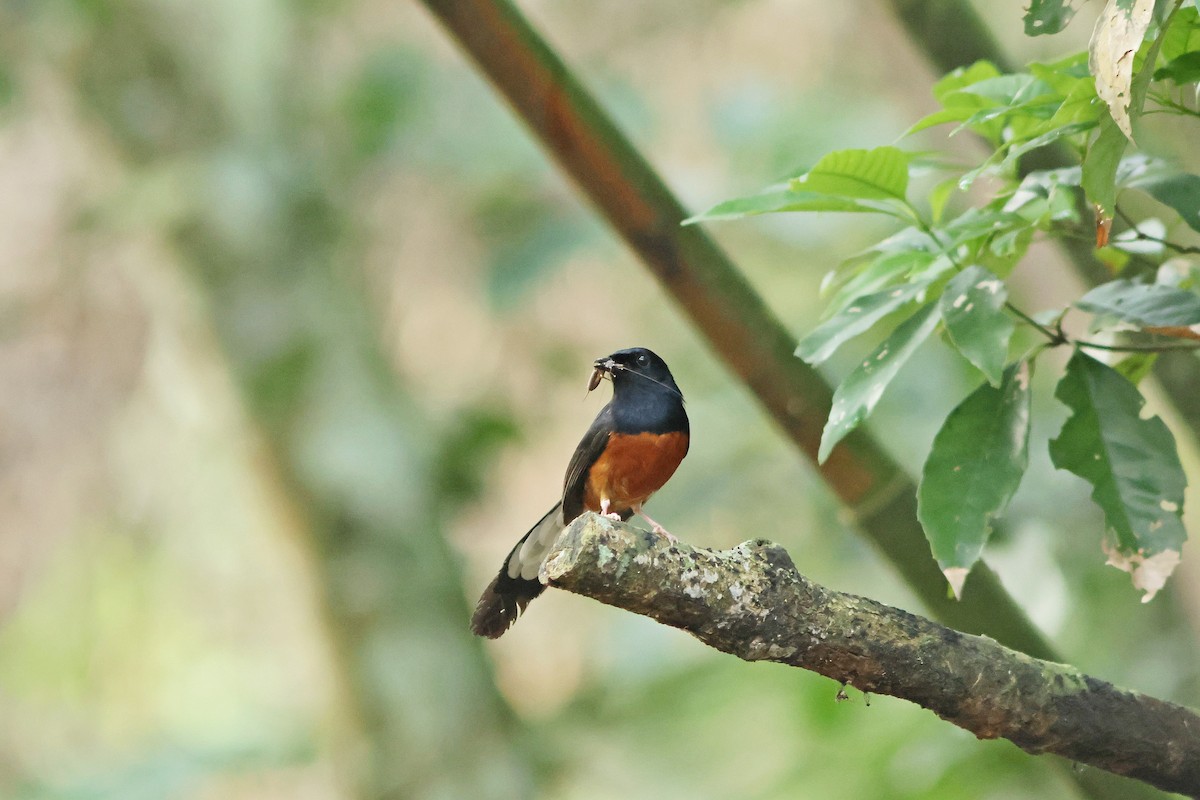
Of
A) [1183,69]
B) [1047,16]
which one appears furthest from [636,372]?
[1183,69]

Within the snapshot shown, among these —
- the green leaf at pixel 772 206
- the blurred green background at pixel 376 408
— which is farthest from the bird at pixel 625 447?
the blurred green background at pixel 376 408

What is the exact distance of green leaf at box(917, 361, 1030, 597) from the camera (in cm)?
173

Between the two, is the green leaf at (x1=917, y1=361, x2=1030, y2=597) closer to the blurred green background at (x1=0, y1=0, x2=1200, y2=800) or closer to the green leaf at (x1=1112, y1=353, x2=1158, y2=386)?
the green leaf at (x1=1112, y1=353, x2=1158, y2=386)

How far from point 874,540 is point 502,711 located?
3.33 m

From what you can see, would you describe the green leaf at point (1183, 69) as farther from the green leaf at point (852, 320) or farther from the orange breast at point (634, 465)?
the orange breast at point (634, 465)

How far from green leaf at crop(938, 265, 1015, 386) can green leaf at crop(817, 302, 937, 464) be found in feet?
0.28

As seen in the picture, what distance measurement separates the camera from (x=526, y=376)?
271 inches

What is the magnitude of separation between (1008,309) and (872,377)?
1.25ft

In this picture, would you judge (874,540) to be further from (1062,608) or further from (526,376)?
(526,376)

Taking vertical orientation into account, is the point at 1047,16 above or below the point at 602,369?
above

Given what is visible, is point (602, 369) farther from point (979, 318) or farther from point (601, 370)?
point (979, 318)

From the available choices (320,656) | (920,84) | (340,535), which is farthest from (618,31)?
(320,656)

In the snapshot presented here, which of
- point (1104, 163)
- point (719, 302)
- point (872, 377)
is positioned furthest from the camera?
point (719, 302)

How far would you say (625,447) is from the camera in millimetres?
2463
